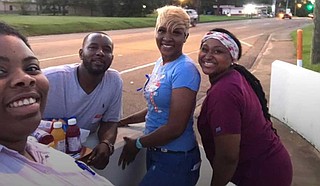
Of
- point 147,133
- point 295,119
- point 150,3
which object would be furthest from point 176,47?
point 150,3

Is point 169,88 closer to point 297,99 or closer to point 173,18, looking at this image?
point 173,18

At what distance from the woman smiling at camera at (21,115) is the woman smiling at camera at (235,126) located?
3.06 ft

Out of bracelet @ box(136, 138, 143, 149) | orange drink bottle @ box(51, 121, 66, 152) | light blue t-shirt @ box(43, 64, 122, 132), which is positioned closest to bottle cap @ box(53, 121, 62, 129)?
orange drink bottle @ box(51, 121, 66, 152)

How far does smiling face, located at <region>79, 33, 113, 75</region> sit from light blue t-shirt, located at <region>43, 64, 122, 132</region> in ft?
0.31

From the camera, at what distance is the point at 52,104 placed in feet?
9.39

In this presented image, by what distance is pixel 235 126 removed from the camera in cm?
241

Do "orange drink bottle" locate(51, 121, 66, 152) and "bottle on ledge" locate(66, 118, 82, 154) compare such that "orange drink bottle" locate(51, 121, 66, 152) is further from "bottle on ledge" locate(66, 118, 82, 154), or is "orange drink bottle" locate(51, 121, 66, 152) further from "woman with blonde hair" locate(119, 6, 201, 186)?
"woman with blonde hair" locate(119, 6, 201, 186)

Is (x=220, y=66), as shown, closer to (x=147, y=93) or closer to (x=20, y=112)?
(x=147, y=93)

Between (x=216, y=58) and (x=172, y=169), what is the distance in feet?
2.43

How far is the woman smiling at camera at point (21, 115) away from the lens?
5.14 ft

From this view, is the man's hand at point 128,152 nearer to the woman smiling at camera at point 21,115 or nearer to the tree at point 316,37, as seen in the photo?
the woman smiling at camera at point 21,115

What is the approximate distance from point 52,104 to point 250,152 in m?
1.27

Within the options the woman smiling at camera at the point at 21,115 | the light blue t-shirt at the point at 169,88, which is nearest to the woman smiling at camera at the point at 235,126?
the light blue t-shirt at the point at 169,88

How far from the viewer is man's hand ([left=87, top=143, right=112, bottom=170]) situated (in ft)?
8.89
